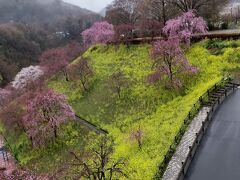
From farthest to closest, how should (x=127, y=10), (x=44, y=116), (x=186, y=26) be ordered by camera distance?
(x=127, y=10) < (x=186, y=26) < (x=44, y=116)

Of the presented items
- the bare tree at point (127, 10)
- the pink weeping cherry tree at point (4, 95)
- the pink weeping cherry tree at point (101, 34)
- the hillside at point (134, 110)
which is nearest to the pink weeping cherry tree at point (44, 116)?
the hillside at point (134, 110)

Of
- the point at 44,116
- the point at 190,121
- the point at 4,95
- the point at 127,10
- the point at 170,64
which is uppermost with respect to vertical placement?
the point at 127,10

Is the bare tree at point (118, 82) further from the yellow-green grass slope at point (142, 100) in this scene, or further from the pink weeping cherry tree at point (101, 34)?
the pink weeping cherry tree at point (101, 34)

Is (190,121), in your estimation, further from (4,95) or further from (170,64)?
(4,95)

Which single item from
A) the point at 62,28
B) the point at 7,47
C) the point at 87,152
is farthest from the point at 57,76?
the point at 62,28

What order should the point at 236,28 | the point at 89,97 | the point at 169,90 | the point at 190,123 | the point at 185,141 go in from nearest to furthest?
the point at 185,141 < the point at 190,123 < the point at 169,90 < the point at 89,97 < the point at 236,28

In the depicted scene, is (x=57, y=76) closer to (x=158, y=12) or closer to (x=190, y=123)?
(x=158, y=12)

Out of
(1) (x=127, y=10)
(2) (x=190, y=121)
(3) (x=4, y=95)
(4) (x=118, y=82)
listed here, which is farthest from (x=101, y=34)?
(2) (x=190, y=121)
